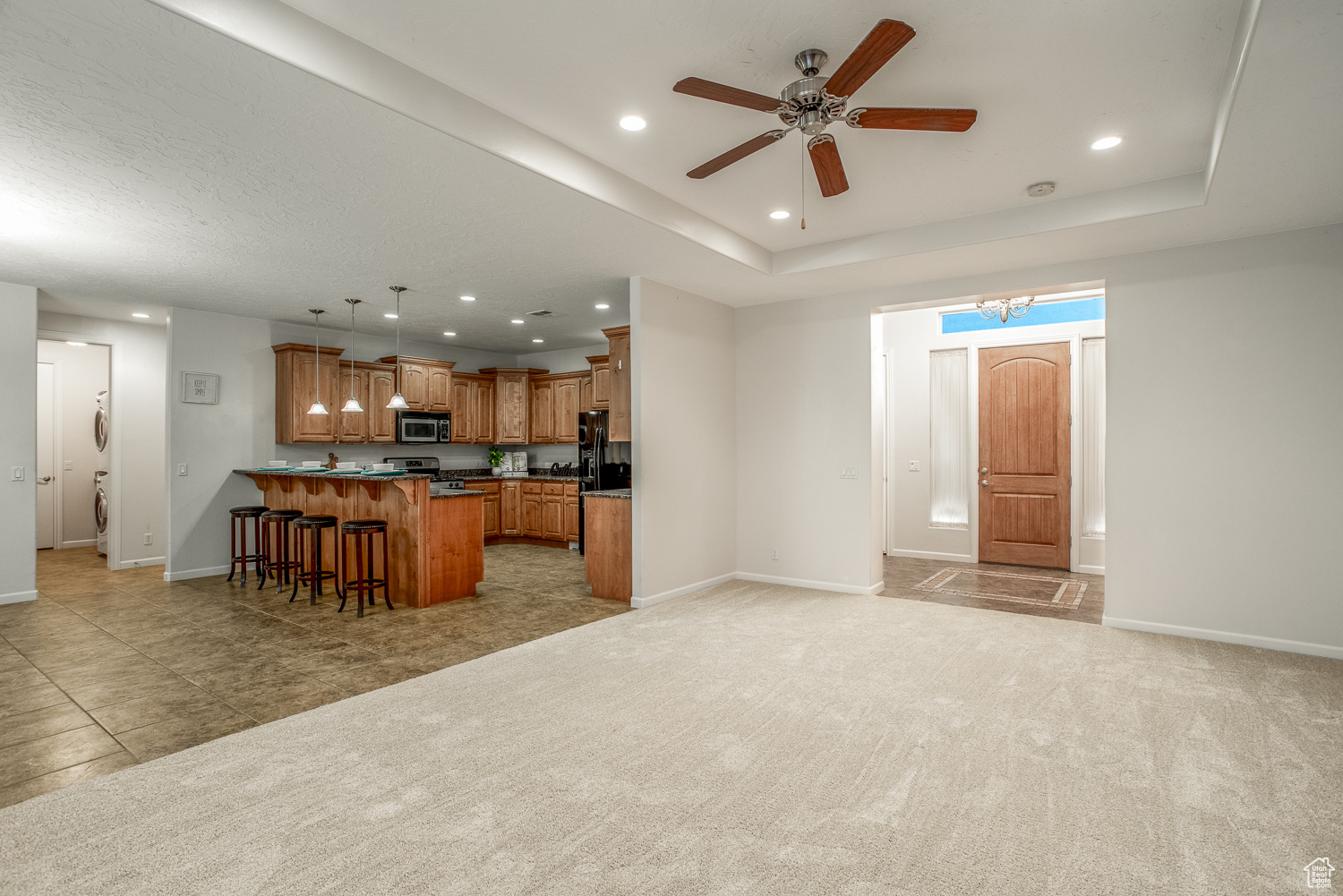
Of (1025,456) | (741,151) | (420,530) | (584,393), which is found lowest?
(420,530)

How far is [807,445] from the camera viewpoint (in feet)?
19.8

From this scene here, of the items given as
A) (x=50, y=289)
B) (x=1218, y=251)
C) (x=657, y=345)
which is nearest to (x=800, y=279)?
(x=657, y=345)

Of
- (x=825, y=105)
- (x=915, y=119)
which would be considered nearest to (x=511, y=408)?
(x=825, y=105)

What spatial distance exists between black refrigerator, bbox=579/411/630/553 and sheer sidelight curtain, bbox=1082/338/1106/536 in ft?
16.3

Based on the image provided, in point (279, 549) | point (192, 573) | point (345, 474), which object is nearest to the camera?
point (345, 474)

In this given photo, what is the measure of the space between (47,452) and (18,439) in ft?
13.2

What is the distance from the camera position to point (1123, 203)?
3.95m

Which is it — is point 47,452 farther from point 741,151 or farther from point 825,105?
point 825,105

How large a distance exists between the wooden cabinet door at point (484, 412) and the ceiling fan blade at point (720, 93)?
744cm

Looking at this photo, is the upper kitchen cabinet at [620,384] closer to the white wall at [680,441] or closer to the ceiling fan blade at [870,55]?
the white wall at [680,441]

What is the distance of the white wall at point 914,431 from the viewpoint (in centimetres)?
734

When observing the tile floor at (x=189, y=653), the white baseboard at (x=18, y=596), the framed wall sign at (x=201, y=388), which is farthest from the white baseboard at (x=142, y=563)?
the framed wall sign at (x=201, y=388)

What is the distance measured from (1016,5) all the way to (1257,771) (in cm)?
310

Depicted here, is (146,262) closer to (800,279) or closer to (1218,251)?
(800,279)
